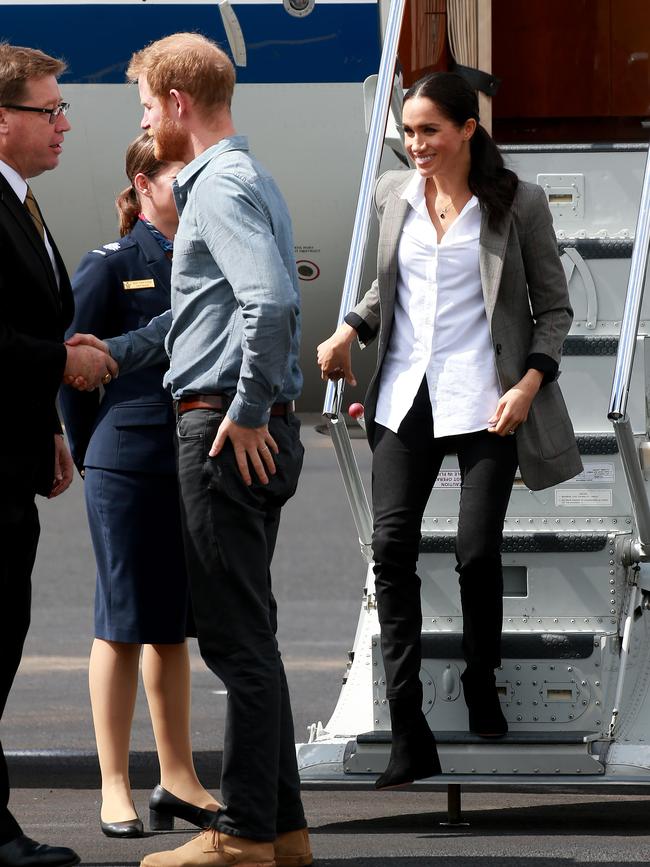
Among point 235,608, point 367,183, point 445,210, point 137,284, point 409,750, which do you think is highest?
point 367,183

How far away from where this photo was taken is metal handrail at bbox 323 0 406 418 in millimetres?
4062

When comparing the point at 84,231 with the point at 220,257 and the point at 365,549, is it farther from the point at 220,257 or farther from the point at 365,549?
the point at 220,257

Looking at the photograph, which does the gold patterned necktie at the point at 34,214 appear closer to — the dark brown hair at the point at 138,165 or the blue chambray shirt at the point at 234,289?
the blue chambray shirt at the point at 234,289

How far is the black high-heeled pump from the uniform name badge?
1263mm

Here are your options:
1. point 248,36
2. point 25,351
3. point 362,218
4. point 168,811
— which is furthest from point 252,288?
point 248,36

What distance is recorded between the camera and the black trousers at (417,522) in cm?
381

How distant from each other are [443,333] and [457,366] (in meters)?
0.09

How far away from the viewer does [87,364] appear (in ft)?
12.4

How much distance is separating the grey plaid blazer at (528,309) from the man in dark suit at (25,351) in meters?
0.78

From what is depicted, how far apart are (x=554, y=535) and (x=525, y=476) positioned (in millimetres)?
567

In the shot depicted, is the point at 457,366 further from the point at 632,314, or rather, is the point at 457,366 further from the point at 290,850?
the point at 290,850

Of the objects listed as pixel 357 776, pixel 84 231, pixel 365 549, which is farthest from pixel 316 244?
pixel 357 776

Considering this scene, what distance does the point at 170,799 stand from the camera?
13.5ft

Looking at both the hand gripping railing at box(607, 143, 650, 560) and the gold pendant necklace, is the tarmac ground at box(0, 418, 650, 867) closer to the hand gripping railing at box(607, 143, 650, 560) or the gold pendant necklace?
the hand gripping railing at box(607, 143, 650, 560)
